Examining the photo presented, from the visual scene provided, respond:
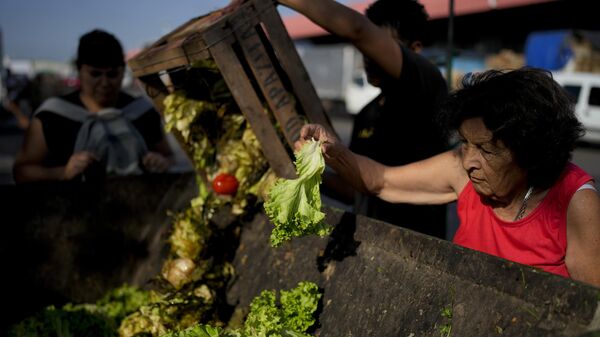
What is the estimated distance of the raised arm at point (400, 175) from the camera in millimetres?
2777

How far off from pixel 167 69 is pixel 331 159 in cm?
119

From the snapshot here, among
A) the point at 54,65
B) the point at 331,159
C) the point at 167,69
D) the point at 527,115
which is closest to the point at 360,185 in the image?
the point at 331,159

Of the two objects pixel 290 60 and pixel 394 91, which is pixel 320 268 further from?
pixel 290 60

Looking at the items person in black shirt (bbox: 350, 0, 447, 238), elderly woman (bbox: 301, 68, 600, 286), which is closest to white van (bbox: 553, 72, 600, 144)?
person in black shirt (bbox: 350, 0, 447, 238)

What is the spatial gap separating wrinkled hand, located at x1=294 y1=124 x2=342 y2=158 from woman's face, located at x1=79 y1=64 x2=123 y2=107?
2.13 metres

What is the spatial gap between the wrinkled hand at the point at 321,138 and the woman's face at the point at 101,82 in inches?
83.8

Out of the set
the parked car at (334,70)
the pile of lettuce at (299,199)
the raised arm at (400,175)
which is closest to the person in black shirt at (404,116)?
the raised arm at (400,175)

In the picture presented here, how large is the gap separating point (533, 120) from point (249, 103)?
56.6 inches

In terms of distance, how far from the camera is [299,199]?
2.44 m

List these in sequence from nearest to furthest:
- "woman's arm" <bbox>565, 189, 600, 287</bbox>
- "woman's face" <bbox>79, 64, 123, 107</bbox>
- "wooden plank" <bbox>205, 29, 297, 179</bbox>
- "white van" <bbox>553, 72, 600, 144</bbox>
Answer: "woman's arm" <bbox>565, 189, 600, 287</bbox>, "wooden plank" <bbox>205, 29, 297, 179</bbox>, "woman's face" <bbox>79, 64, 123, 107</bbox>, "white van" <bbox>553, 72, 600, 144</bbox>

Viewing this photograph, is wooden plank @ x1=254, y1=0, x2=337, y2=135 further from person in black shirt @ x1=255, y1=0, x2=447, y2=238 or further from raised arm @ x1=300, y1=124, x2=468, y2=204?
raised arm @ x1=300, y1=124, x2=468, y2=204

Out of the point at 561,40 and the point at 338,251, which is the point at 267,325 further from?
the point at 561,40

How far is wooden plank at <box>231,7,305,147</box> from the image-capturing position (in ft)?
9.54

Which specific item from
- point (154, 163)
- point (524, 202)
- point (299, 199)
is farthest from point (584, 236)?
point (154, 163)
